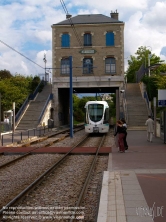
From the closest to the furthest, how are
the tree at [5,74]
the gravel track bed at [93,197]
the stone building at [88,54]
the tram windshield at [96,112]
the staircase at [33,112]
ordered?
the gravel track bed at [93,197] < the tram windshield at [96,112] < the staircase at [33,112] < the stone building at [88,54] < the tree at [5,74]

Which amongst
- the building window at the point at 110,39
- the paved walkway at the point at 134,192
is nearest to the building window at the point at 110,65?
the building window at the point at 110,39

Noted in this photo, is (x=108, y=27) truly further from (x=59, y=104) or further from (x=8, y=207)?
(x=8, y=207)

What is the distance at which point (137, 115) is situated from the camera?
37.3 m

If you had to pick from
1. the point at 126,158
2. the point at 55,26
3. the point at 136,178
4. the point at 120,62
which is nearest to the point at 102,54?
the point at 120,62

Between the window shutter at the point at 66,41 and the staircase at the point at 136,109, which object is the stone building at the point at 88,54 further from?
the staircase at the point at 136,109

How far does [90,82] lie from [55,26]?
857 cm

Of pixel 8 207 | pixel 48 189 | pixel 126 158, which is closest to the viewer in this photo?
pixel 8 207

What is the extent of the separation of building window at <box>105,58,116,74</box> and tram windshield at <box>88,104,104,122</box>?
1574cm

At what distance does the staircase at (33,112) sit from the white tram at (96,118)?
9.13 m

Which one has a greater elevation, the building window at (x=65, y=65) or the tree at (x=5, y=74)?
the tree at (x=5, y=74)

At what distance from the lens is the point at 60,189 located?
30.3 feet

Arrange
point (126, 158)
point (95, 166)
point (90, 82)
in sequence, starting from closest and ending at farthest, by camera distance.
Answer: point (95, 166) < point (126, 158) < point (90, 82)

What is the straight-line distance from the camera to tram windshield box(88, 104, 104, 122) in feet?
96.6

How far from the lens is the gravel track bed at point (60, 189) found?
7730 mm
